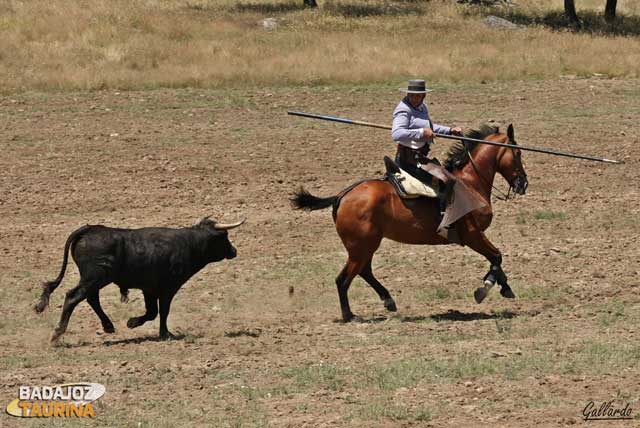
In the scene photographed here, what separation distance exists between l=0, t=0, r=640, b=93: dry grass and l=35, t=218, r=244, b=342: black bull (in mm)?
14140

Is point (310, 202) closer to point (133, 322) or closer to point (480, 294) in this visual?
point (480, 294)

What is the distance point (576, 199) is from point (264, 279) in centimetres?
549

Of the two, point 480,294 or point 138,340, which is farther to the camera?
point 480,294

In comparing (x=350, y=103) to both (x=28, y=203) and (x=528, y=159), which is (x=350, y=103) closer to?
(x=528, y=159)

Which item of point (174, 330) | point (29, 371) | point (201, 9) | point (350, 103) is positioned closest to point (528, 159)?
point (350, 103)

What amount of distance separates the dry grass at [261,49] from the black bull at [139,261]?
14.1 m

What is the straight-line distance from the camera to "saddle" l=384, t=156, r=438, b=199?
42.1 feet

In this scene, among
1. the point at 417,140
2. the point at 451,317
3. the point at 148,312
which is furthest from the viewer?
the point at 451,317

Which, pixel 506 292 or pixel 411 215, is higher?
pixel 411 215

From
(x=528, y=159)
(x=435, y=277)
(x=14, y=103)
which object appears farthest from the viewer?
(x=14, y=103)

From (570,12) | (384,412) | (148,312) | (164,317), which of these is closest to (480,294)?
(164,317)

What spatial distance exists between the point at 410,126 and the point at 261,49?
58.5 ft

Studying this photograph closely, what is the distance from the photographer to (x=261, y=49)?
30281mm

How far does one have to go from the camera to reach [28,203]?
711 inches
